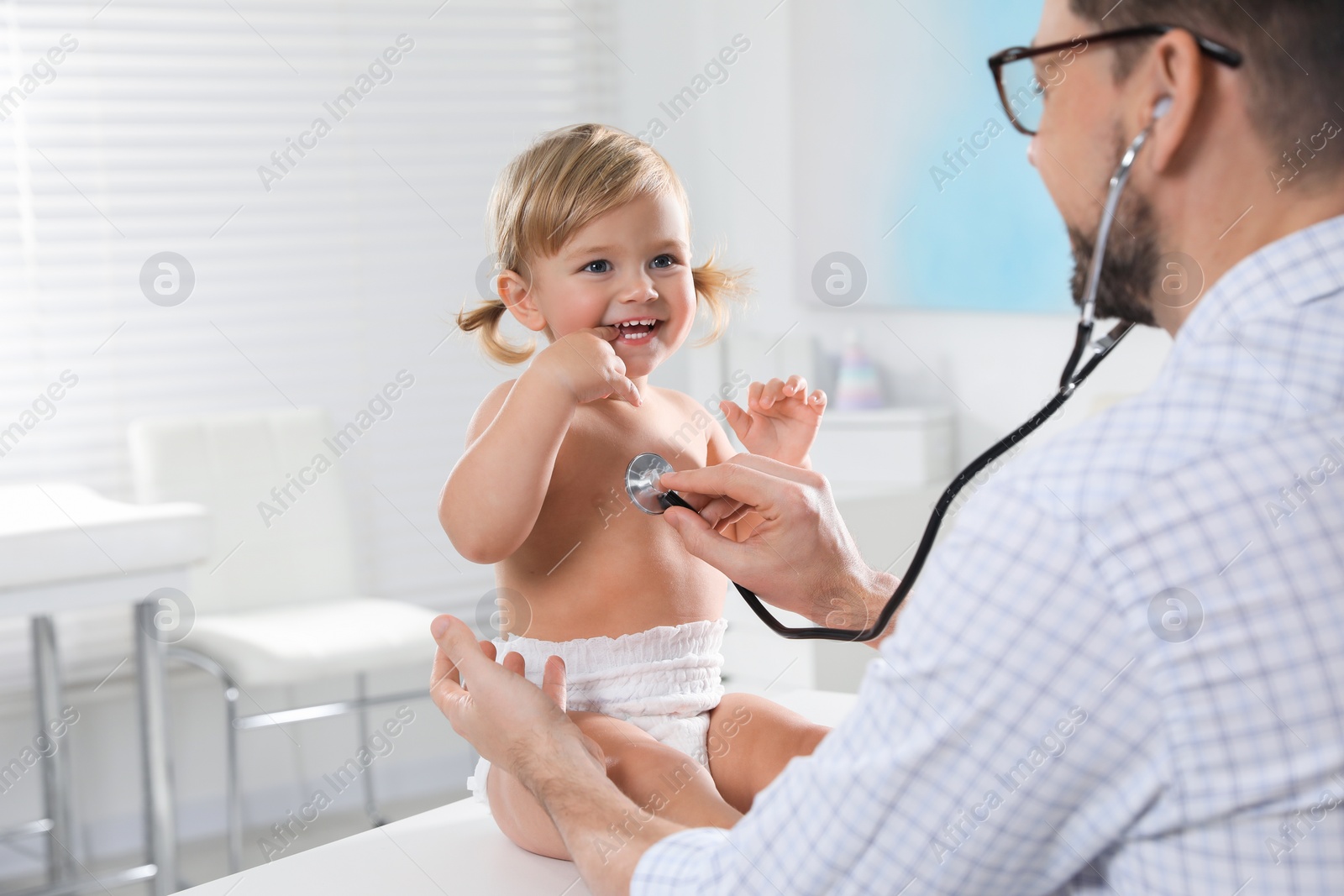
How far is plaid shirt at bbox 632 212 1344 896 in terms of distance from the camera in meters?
0.55

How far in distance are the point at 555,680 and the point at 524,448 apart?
184 mm

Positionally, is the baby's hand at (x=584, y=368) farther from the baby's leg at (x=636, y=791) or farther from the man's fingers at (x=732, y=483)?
the baby's leg at (x=636, y=791)

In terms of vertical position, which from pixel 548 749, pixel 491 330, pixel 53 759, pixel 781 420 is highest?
pixel 491 330

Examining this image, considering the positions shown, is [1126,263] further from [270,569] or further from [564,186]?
[270,569]

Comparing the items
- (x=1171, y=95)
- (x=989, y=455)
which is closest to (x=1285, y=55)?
(x=1171, y=95)

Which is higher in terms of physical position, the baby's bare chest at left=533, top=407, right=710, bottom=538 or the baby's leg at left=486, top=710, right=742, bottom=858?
the baby's bare chest at left=533, top=407, right=710, bottom=538

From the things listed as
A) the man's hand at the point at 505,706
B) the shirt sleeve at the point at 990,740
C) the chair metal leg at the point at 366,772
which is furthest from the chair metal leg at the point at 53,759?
the shirt sleeve at the point at 990,740

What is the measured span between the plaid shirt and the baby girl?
387 mm

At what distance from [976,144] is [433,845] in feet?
5.92

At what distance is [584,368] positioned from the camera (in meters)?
0.99

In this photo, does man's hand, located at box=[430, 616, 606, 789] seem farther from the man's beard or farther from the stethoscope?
the man's beard

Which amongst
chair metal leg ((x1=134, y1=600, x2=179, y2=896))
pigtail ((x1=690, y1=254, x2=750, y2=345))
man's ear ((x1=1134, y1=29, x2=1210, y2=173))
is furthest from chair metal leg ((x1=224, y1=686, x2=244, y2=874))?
man's ear ((x1=1134, y1=29, x2=1210, y2=173))

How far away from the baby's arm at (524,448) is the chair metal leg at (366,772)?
1.63 m

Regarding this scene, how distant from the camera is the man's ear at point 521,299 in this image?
115 centimetres
